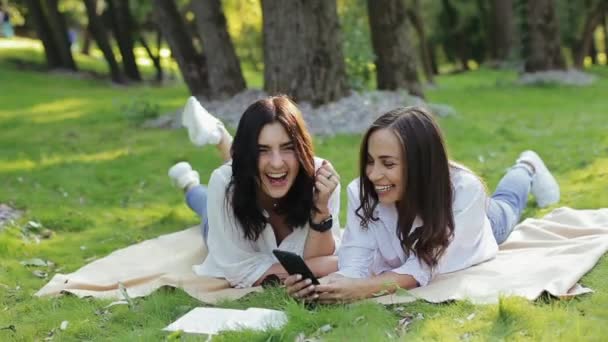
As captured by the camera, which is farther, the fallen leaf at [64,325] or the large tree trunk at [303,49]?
the large tree trunk at [303,49]

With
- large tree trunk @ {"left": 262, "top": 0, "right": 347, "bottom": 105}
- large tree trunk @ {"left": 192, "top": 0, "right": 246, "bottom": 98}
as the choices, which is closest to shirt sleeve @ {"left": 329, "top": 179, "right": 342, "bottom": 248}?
large tree trunk @ {"left": 262, "top": 0, "right": 347, "bottom": 105}

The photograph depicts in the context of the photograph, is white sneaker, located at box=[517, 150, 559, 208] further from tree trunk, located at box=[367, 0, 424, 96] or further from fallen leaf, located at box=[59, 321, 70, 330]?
tree trunk, located at box=[367, 0, 424, 96]

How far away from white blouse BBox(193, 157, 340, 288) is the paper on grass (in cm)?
64

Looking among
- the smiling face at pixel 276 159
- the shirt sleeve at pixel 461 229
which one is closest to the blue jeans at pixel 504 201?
the shirt sleeve at pixel 461 229

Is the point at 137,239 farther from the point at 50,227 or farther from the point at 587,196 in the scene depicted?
the point at 587,196

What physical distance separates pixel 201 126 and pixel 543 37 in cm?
1292

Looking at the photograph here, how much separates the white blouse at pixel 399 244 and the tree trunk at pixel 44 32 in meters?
21.1

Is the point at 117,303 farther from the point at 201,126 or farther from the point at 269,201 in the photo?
the point at 201,126

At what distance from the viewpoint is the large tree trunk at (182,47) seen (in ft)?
40.8

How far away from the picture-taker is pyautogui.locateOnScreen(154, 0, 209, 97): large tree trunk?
12.4 metres

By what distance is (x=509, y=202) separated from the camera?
19.1 ft

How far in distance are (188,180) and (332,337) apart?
3.47m

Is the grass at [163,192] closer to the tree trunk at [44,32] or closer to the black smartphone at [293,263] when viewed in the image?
the black smartphone at [293,263]

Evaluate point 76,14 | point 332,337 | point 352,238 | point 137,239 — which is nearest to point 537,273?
point 352,238
